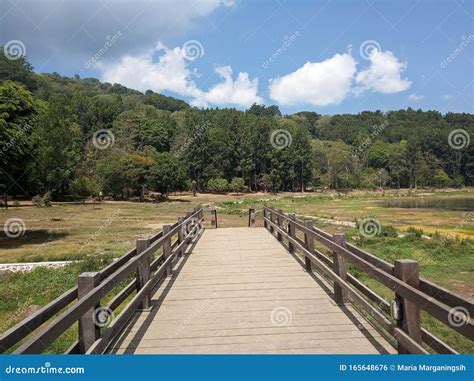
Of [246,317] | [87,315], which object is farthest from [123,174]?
[87,315]

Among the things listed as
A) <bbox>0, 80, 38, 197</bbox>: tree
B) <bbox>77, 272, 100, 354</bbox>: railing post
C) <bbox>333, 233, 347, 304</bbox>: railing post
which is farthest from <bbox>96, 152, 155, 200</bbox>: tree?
<bbox>77, 272, 100, 354</bbox>: railing post

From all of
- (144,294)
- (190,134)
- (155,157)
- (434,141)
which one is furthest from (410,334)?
(434,141)

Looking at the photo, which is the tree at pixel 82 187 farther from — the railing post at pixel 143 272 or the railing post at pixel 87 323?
the railing post at pixel 87 323

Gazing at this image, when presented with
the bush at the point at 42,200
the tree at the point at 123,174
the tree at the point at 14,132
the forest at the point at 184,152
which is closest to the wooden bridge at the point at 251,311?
the tree at the point at 14,132

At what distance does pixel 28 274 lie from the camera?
12336 millimetres

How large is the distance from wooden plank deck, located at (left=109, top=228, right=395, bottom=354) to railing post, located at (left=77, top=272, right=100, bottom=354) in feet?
1.58

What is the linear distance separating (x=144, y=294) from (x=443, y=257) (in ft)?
51.7

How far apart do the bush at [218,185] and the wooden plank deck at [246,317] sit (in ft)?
235

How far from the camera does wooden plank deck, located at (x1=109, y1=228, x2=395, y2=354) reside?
406 centimetres

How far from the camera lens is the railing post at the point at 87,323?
11.7 feet

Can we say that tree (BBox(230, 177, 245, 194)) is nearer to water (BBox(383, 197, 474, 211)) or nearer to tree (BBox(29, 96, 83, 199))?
water (BBox(383, 197, 474, 211))

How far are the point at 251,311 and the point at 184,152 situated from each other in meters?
78.1

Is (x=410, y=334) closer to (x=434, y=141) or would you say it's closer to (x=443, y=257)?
(x=443, y=257)

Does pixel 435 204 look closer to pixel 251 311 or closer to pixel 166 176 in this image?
pixel 166 176
